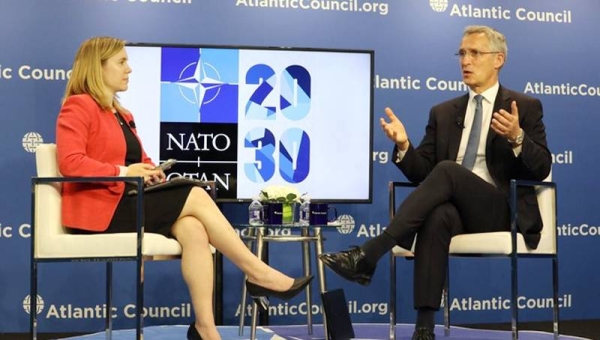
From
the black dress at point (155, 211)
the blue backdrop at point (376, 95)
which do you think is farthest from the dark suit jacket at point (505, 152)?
the black dress at point (155, 211)

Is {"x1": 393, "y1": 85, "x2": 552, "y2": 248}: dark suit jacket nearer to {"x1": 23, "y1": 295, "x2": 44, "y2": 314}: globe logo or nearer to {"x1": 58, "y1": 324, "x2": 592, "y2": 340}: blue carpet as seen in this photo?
{"x1": 58, "y1": 324, "x2": 592, "y2": 340}: blue carpet

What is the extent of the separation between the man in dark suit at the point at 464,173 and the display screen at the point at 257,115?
2.35ft

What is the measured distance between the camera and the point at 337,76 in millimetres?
4879

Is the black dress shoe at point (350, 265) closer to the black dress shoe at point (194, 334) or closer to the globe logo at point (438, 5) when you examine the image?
the black dress shoe at point (194, 334)

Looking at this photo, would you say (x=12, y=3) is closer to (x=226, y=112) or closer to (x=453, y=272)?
(x=226, y=112)

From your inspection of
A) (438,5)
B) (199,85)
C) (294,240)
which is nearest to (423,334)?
(294,240)

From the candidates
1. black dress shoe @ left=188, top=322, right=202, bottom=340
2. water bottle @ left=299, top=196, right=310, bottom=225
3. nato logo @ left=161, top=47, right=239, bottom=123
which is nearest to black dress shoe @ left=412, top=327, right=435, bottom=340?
water bottle @ left=299, top=196, right=310, bottom=225

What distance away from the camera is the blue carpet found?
14.0ft

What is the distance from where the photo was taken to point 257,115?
4809mm

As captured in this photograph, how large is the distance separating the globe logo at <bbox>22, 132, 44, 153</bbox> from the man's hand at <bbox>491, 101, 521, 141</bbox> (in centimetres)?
265

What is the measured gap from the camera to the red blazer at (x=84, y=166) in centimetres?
352

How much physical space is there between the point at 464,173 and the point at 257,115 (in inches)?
60.0

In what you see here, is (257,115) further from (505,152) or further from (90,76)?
(505,152)

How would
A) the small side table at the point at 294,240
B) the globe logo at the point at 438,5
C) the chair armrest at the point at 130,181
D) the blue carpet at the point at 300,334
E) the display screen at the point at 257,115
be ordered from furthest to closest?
the globe logo at the point at 438,5 → the display screen at the point at 257,115 → the blue carpet at the point at 300,334 → the small side table at the point at 294,240 → the chair armrest at the point at 130,181
